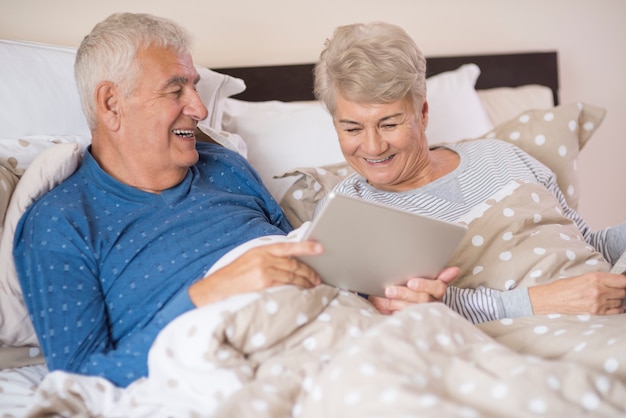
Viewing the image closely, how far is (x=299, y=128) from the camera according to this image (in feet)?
7.48

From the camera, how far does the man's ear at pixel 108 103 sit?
1726mm

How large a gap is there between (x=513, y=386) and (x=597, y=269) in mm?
736

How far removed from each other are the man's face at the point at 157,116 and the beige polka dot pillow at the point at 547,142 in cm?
35

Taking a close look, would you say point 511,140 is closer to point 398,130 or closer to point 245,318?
point 398,130

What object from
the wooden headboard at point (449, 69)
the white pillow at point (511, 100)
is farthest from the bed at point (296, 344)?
the white pillow at point (511, 100)

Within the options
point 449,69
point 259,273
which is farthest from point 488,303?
point 449,69

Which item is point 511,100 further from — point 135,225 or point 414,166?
point 135,225

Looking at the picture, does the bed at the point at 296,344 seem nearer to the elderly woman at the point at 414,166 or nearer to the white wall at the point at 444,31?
the elderly woman at the point at 414,166

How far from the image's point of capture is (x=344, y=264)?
1.45 m

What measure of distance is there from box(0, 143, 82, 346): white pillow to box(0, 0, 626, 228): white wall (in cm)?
73

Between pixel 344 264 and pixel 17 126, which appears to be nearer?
pixel 344 264

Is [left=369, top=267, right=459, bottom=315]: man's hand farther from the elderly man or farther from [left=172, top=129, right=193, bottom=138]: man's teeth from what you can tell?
[left=172, top=129, right=193, bottom=138]: man's teeth

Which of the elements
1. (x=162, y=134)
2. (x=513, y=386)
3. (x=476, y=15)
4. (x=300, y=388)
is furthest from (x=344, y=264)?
(x=476, y=15)

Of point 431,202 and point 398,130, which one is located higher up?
point 398,130
